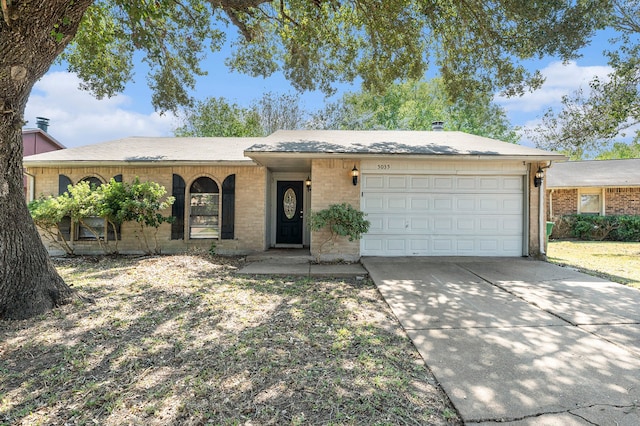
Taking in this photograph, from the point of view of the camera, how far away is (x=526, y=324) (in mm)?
4000

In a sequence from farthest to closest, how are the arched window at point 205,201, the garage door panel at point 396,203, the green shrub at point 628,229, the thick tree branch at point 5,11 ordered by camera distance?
the green shrub at point 628,229 → the arched window at point 205,201 → the garage door panel at point 396,203 → the thick tree branch at point 5,11

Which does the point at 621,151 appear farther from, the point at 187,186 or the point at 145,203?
the point at 145,203

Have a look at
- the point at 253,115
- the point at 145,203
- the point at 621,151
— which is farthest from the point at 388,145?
the point at 621,151

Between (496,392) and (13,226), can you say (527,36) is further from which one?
(13,226)

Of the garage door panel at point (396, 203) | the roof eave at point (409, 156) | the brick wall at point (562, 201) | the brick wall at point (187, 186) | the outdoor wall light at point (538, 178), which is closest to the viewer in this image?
the roof eave at point (409, 156)

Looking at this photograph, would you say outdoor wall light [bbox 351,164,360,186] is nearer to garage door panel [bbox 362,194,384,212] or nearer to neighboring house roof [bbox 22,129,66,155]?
garage door panel [bbox 362,194,384,212]

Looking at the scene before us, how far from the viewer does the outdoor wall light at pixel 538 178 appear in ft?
26.7

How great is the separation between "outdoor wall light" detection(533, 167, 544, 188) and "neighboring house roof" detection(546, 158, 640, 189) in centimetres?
1008

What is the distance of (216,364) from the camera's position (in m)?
3.02

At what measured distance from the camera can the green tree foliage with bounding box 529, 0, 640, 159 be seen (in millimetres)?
10281

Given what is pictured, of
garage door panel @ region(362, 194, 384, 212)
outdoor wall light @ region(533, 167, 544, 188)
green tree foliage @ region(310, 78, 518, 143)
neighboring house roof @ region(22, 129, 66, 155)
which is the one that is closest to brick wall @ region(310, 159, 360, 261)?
garage door panel @ region(362, 194, 384, 212)

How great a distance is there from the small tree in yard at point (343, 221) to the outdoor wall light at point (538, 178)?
4.60m

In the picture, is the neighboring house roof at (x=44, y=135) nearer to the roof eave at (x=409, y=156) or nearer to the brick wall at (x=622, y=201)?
the roof eave at (x=409, y=156)

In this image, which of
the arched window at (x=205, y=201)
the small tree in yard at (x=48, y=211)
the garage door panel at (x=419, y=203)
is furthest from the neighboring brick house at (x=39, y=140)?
the garage door panel at (x=419, y=203)
